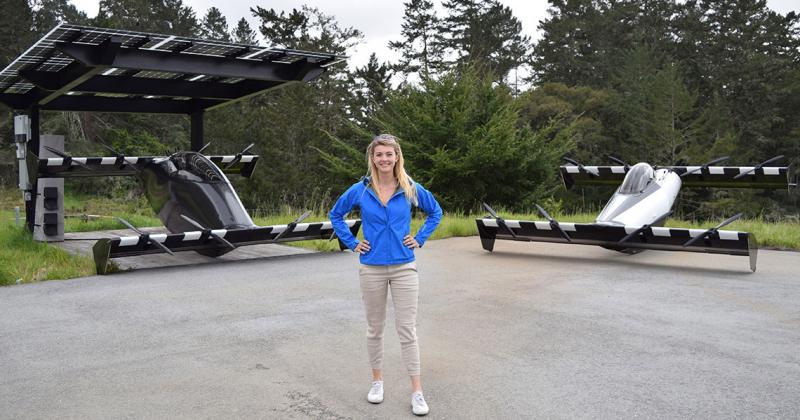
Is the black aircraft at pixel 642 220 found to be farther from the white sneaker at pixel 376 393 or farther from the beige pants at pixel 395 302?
the white sneaker at pixel 376 393

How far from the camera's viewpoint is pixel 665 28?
60938mm

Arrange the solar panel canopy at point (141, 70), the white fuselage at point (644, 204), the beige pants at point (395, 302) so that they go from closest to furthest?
the beige pants at point (395, 302)
the solar panel canopy at point (141, 70)
the white fuselage at point (644, 204)

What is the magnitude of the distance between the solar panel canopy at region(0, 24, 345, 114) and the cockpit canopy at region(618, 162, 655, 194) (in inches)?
219

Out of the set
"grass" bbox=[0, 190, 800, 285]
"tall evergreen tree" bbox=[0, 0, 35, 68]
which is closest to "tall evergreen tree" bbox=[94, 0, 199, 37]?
"tall evergreen tree" bbox=[0, 0, 35, 68]

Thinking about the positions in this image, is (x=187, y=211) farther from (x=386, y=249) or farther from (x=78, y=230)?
(x=386, y=249)

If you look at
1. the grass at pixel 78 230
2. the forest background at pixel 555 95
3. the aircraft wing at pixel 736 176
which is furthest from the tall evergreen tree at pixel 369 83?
the aircraft wing at pixel 736 176

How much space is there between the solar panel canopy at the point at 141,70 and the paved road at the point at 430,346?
3.65m

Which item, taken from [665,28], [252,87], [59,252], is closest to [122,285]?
[59,252]

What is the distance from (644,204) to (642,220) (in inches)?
20.3

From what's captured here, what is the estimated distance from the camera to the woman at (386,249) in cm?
432

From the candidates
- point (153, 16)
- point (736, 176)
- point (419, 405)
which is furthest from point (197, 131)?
point (153, 16)

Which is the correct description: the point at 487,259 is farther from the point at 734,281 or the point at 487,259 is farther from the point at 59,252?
the point at 59,252

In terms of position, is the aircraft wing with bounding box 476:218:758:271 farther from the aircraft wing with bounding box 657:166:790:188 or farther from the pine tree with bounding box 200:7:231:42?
the pine tree with bounding box 200:7:231:42

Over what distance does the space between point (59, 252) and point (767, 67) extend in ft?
175
